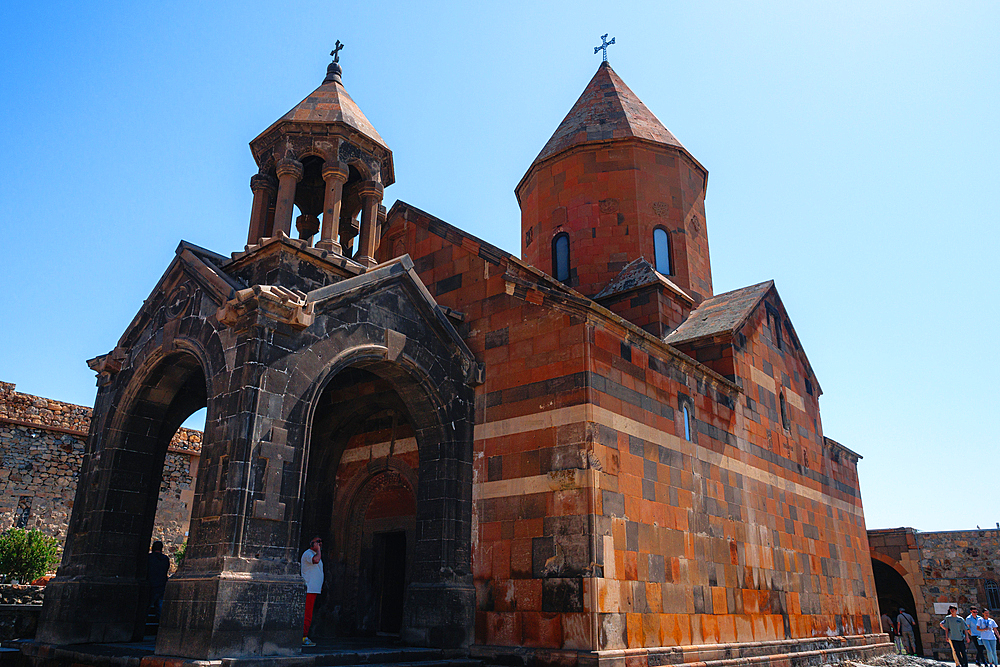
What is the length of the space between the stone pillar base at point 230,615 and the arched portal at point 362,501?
10.9ft

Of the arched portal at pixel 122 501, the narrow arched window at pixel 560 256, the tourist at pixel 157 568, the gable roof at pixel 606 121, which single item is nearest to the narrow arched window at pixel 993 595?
the gable roof at pixel 606 121

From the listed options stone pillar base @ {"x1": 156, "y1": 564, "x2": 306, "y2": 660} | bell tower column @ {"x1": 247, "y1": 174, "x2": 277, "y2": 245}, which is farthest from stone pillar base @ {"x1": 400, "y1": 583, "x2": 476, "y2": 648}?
bell tower column @ {"x1": 247, "y1": 174, "x2": 277, "y2": 245}

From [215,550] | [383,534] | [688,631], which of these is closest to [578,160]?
[383,534]

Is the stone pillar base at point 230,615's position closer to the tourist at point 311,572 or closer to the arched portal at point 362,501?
the tourist at point 311,572

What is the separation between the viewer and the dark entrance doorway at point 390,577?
34.7 ft

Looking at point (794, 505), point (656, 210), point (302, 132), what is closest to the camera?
point (302, 132)

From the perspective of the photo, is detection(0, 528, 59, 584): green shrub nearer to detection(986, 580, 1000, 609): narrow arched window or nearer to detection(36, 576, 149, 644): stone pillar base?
detection(36, 576, 149, 644): stone pillar base

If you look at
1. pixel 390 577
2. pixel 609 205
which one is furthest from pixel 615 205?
pixel 390 577

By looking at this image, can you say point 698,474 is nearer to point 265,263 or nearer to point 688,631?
point 688,631

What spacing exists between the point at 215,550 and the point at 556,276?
10.5m

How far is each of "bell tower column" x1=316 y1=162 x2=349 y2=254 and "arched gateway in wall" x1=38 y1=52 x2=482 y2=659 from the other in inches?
1.1

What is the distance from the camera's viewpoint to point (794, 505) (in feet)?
42.5

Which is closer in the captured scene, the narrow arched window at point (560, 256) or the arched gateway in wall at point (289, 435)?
the arched gateway in wall at point (289, 435)

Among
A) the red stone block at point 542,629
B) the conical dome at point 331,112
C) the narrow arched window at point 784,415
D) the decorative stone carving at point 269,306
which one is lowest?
the red stone block at point 542,629
